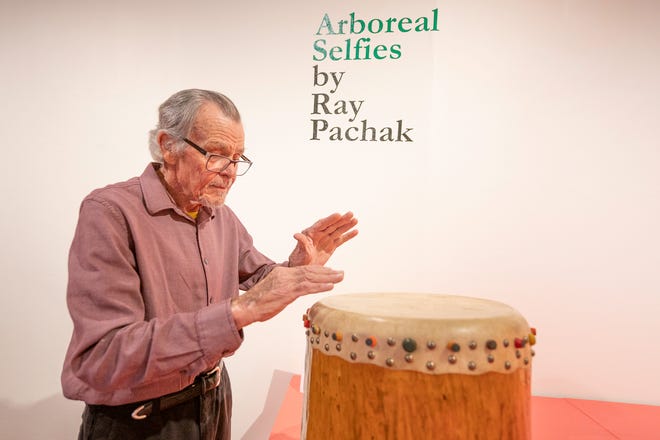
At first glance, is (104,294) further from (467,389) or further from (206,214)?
(467,389)

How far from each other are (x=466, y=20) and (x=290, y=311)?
1.68 metres

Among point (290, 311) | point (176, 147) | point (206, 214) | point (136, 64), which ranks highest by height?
point (136, 64)

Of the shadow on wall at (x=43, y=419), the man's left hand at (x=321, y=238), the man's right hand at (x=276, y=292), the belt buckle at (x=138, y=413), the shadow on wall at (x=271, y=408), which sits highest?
the man's left hand at (x=321, y=238)

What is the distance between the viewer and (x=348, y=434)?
0.97 meters

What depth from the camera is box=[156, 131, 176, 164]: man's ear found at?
135 cm

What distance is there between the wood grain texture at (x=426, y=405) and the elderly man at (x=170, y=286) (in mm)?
276

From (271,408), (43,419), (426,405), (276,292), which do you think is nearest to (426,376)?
(426,405)

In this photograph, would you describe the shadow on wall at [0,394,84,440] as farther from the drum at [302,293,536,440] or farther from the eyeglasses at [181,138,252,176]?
the drum at [302,293,536,440]

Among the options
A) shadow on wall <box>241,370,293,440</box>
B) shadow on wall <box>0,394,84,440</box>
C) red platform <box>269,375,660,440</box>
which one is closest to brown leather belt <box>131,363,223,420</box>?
red platform <box>269,375,660,440</box>

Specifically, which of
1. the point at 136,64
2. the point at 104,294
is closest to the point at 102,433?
the point at 104,294

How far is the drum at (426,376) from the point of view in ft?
2.99

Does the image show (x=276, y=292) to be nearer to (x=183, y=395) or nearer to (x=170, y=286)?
(x=170, y=286)

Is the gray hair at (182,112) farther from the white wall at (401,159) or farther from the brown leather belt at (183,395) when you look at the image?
the white wall at (401,159)

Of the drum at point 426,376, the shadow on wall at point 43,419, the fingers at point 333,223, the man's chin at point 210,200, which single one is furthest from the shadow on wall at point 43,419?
the drum at point 426,376
